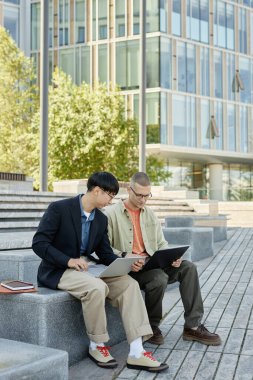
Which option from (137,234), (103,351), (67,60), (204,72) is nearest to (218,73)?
(204,72)

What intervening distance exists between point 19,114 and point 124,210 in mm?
22557

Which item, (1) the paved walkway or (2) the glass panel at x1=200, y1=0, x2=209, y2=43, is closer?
(1) the paved walkway

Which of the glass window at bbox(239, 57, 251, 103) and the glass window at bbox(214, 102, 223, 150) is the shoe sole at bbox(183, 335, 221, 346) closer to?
the glass window at bbox(214, 102, 223, 150)

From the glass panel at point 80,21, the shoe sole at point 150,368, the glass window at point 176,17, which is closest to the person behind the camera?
the shoe sole at point 150,368

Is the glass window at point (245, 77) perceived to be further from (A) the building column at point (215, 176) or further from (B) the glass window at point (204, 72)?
(A) the building column at point (215, 176)

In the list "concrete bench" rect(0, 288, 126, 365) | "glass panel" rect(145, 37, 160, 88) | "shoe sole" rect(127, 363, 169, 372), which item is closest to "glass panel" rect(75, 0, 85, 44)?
"glass panel" rect(145, 37, 160, 88)

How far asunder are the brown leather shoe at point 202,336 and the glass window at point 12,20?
39.6 meters

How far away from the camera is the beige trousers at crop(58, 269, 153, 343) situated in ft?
14.2

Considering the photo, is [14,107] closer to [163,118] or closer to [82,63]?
[163,118]

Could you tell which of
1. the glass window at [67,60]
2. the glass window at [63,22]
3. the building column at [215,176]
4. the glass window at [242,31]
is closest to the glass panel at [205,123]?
the building column at [215,176]

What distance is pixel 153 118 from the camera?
38906 mm

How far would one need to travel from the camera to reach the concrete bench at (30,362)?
3104 millimetres

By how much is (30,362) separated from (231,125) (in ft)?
136

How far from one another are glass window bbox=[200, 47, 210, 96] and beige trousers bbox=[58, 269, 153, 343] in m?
38.5
